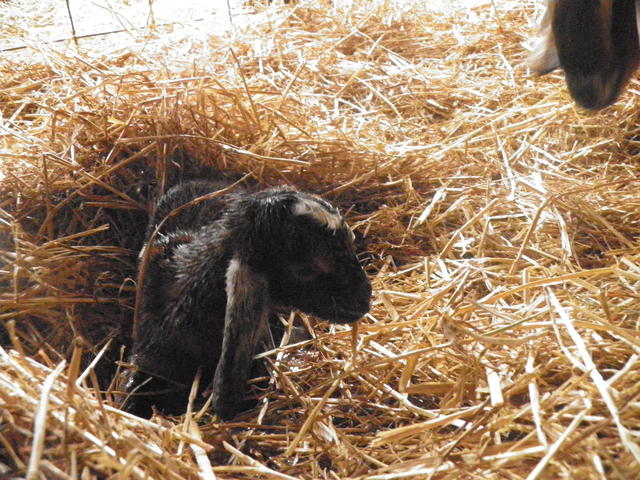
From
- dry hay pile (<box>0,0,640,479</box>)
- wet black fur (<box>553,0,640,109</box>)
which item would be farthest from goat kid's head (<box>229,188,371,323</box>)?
wet black fur (<box>553,0,640,109</box>)

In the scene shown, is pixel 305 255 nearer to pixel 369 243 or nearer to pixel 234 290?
pixel 234 290

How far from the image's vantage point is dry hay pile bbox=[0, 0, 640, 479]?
1.85 metres

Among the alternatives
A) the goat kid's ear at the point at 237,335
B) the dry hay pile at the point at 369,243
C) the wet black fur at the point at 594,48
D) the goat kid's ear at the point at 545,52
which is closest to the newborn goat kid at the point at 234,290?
the goat kid's ear at the point at 237,335

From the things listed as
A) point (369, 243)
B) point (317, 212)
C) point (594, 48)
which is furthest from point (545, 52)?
point (317, 212)

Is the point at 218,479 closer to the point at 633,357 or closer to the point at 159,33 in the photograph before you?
the point at 633,357

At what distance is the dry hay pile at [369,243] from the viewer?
1847 mm

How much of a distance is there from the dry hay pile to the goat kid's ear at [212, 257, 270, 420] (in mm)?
102

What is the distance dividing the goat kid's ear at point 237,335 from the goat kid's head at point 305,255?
8cm

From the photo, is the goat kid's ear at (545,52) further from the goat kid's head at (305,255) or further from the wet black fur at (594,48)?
the goat kid's head at (305,255)

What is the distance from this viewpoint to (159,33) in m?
4.91

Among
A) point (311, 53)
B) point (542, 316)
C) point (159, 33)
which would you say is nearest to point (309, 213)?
point (542, 316)

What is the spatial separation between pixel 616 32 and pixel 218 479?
2148 mm

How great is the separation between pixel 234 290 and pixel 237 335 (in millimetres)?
151

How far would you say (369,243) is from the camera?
334 cm
